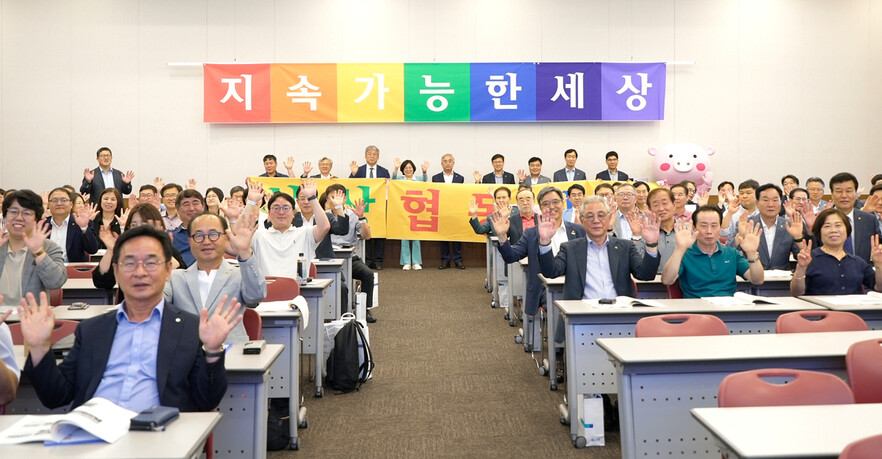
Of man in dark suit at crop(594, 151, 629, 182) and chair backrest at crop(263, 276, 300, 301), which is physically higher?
man in dark suit at crop(594, 151, 629, 182)

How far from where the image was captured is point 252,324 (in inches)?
126

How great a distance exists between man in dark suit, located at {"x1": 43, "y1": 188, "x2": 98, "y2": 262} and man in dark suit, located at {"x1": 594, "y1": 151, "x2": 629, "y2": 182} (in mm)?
7239

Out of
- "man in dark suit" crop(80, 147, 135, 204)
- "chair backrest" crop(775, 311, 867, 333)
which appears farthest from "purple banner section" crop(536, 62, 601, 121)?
"chair backrest" crop(775, 311, 867, 333)

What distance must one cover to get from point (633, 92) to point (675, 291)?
6958mm

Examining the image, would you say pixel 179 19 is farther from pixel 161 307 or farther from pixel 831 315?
pixel 831 315

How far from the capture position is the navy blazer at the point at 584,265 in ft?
13.9

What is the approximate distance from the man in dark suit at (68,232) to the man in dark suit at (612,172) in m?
7.24

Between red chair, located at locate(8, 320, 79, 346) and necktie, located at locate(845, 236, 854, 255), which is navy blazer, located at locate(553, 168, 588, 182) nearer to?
necktie, located at locate(845, 236, 854, 255)

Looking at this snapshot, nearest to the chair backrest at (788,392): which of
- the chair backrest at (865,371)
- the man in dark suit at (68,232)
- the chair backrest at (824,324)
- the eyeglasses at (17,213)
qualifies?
the chair backrest at (865,371)

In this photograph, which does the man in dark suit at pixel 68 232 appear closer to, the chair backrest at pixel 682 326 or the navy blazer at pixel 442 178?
the chair backrest at pixel 682 326

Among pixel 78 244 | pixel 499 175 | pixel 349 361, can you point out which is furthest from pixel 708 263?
pixel 499 175

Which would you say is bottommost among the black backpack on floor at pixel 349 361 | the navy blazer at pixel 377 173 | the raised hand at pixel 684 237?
the black backpack on floor at pixel 349 361

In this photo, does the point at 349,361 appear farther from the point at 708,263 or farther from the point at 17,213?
the point at 708,263

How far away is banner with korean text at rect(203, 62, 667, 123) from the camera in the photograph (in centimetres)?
1052
